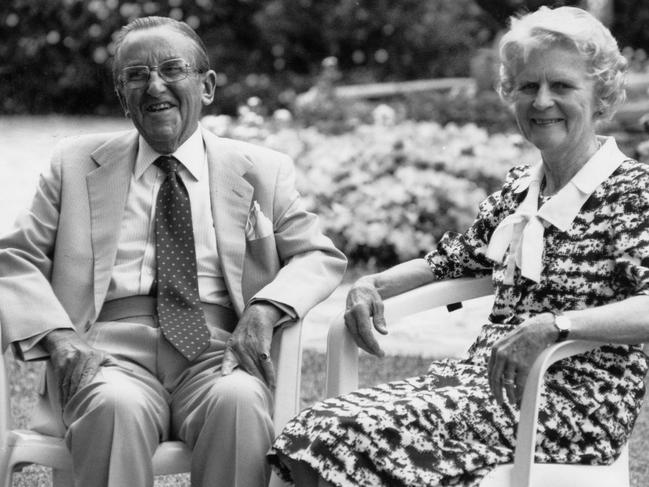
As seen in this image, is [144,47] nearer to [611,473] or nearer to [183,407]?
[183,407]

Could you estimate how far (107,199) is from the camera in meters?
3.55

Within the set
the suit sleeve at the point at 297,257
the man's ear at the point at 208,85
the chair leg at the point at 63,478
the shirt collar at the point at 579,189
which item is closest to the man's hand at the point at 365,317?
the suit sleeve at the point at 297,257

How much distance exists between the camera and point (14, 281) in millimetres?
3406

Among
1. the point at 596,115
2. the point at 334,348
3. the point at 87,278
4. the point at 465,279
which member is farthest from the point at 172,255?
the point at 596,115

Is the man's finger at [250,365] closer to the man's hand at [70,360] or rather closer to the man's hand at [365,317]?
the man's hand at [365,317]

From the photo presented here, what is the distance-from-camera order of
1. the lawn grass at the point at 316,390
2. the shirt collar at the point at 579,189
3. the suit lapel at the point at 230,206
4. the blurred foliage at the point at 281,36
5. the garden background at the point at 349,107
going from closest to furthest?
the shirt collar at the point at 579,189, the suit lapel at the point at 230,206, the lawn grass at the point at 316,390, the garden background at the point at 349,107, the blurred foliage at the point at 281,36

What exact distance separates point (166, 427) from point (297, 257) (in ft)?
2.06

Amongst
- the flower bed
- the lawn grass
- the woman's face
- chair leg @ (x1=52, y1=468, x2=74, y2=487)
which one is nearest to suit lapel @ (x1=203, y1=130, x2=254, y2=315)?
chair leg @ (x1=52, y1=468, x2=74, y2=487)

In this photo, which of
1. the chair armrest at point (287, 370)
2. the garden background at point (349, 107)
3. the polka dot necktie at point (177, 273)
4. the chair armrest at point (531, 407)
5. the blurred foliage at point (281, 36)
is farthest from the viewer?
the blurred foliage at point (281, 36)

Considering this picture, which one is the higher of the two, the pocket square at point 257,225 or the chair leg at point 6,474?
the pocket square at point 257,225

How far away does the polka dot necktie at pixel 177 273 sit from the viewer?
135 inches

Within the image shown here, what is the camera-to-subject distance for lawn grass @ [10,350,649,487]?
4.52m

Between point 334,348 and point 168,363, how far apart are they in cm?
46

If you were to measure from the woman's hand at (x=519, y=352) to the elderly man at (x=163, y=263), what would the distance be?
25.0 inches
